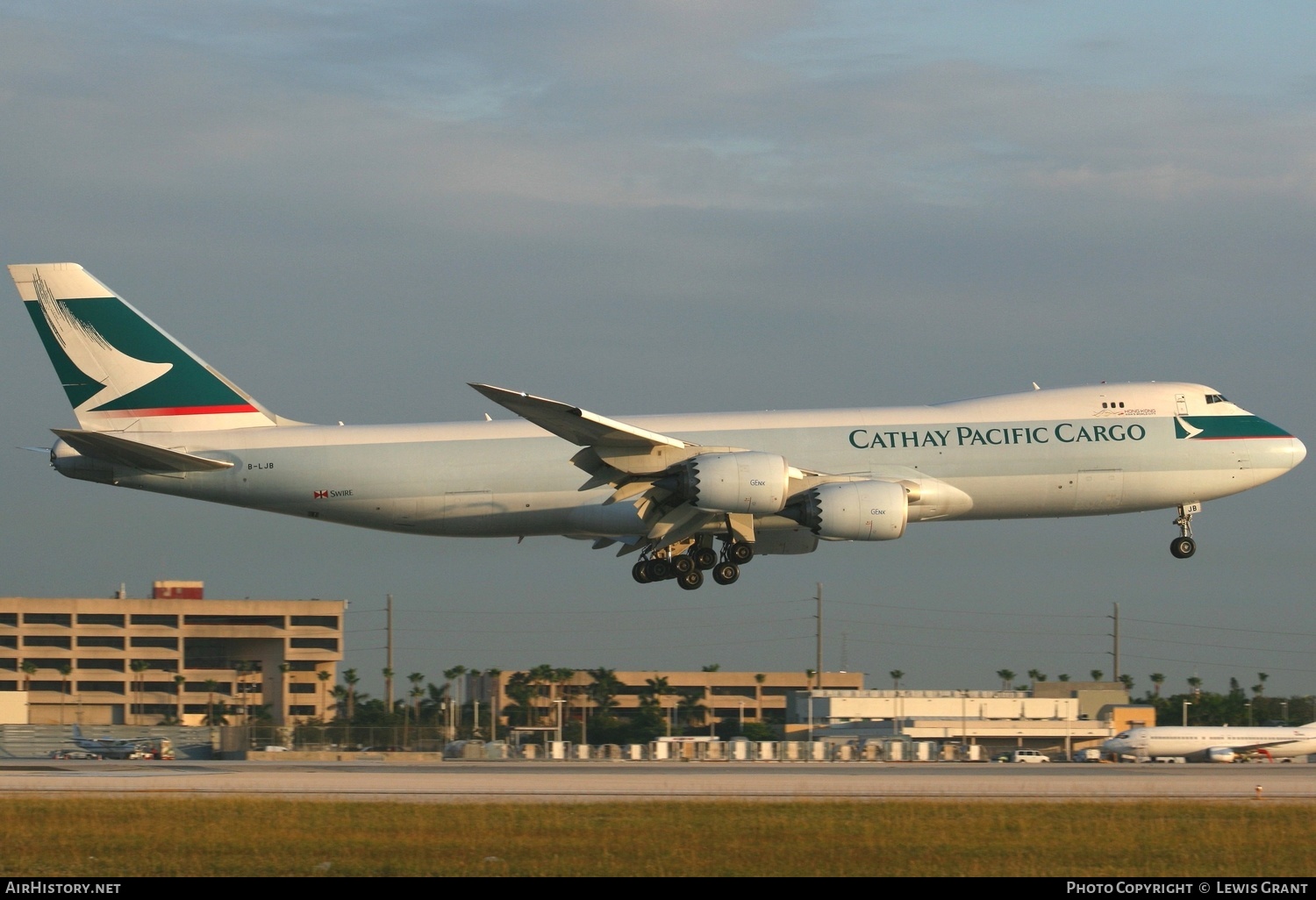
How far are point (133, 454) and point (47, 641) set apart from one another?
358 ft

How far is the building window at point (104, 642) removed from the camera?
143575 mm

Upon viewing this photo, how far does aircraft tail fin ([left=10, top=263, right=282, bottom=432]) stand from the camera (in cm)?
4541

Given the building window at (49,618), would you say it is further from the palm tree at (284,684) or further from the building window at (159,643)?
the palm tree at (284,684)

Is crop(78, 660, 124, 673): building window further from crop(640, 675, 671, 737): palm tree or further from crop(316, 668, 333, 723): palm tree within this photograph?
crop(640, 675, 671, 737): palm tree

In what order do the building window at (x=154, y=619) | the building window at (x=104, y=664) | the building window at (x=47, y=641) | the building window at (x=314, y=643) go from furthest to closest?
the building window at (x=314, y=643) → the building window at (x=154, y=619) → the building window at (x=104, y=664) → the building window at (x=47, y=641)

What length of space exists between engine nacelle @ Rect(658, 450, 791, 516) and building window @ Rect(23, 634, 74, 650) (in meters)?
115

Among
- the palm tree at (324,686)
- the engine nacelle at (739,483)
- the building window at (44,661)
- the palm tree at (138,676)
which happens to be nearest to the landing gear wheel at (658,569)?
the engine nacelle at (739,483)

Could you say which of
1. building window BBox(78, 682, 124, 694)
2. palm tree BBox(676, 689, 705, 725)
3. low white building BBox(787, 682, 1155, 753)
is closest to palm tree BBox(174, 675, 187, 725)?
building window BBox(78, 682, 124, 694)

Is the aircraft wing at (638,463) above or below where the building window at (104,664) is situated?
above

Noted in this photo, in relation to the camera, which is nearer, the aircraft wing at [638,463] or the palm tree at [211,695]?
the aircraft wing at [638,463]

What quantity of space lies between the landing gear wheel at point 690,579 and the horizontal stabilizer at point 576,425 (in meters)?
4.47

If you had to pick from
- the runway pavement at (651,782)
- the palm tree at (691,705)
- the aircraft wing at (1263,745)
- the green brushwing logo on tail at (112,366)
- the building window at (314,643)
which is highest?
the green brushwing logo on tail at (112,366)

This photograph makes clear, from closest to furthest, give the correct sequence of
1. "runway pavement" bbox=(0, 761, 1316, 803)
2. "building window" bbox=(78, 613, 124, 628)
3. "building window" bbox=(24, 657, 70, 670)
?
"runway pavement" bbox=(0, 761, 1316, 803) → "building window" bbox=(24, 657, 70, 670) → "building window" bbox=(78, 613, 124, 628)
